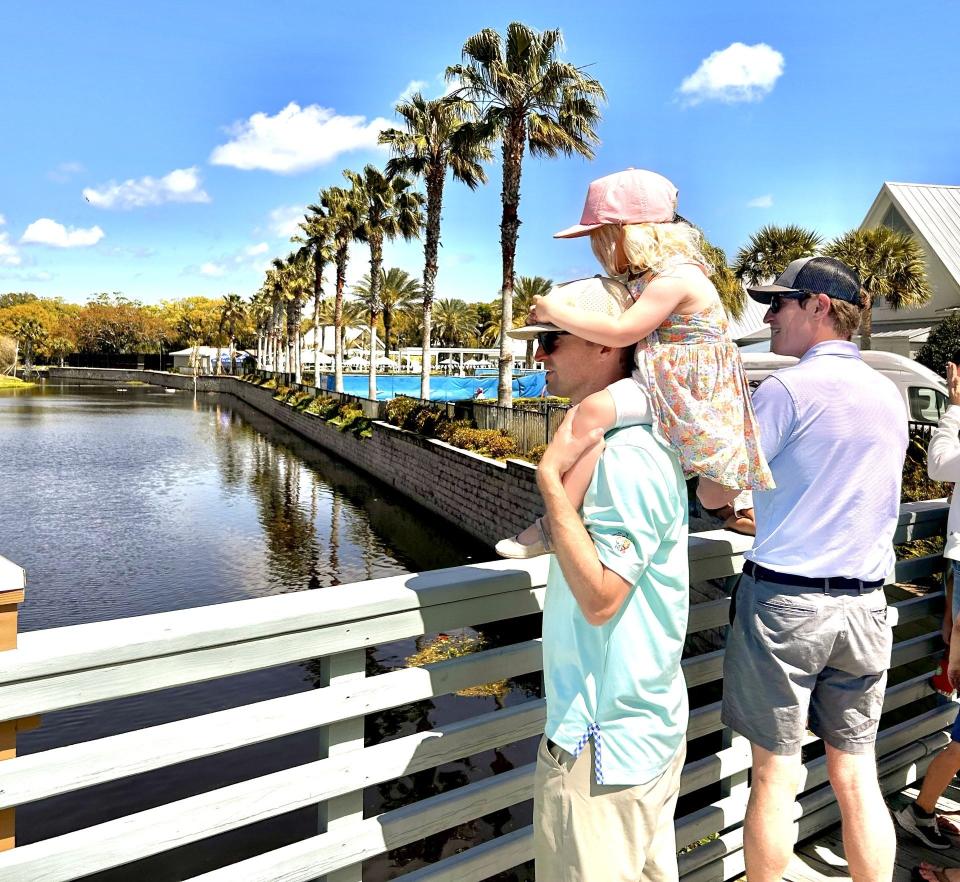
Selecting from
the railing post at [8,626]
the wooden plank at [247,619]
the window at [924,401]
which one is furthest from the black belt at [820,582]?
the window at [924,401]

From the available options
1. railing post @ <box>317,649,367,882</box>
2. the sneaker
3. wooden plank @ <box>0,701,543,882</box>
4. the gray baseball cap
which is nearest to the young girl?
railing post @ <box>317,649,367,882</box>

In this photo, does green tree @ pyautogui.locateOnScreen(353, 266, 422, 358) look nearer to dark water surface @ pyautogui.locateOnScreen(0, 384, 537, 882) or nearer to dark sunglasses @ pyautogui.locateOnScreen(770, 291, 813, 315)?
dark water surface @ pyautogui.locateOnScreen(0, 384, 537, 882)

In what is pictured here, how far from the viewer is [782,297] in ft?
7.99

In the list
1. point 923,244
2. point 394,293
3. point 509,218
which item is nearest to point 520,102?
point 509,218

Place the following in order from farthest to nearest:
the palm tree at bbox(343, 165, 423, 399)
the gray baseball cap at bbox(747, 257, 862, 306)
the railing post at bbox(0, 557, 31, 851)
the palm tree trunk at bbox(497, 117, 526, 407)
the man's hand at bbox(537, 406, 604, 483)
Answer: the palm tree at bbox(343, 165, 423, 399), the palm tree trunk at bbox(497, 117, 526, 407), the gray baseball cap at bbox(747, 257, 862, 306), the man's hand at bbox(537, 406, 604, 483), the railing post at bbox(0, 557, 31, 851)

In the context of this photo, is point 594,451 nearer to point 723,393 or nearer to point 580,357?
point 580,357

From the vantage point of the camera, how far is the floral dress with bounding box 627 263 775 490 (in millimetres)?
1671

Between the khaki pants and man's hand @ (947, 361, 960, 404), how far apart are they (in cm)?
213

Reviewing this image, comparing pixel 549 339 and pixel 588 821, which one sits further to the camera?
pixel 549 339

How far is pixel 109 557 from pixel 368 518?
7.62 m

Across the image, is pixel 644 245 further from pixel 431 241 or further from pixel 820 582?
pixel 431 241

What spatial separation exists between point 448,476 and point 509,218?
7.46 m

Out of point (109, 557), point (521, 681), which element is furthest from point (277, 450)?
point (521, 681)

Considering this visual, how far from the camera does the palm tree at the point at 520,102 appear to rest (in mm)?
21405
